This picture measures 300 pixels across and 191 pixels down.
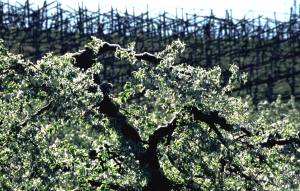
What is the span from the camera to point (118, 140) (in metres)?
12.1

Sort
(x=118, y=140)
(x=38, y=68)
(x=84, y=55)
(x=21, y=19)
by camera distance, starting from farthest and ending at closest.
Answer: (x=21, y=19) → (x=84, y=55) → (x=118, y=140) → (x=38, y=68)

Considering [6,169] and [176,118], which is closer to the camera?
[6,169]

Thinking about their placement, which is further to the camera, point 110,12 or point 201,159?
point 110,12

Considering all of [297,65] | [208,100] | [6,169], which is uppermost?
[297,65]

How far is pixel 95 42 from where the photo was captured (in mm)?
12766

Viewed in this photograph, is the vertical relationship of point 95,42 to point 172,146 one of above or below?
above

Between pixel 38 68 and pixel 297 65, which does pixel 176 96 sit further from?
pixel 297 65

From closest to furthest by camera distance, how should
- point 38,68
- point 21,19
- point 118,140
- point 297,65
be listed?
point 38,68
point 118,140
point 21,19
point 297,65

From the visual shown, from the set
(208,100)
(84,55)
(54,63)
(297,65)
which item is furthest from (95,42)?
(297,65)

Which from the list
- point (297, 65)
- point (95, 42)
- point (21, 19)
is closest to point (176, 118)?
point (95, 42)

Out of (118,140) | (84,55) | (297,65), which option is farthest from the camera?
(297,65)

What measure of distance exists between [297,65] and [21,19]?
31091 millimetres

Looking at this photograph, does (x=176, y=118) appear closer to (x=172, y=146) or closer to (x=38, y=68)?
(x=172, y=146)

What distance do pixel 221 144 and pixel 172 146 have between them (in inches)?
34.2
